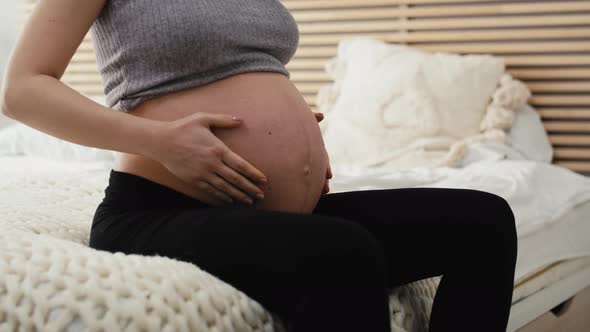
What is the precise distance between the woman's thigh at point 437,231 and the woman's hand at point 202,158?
194 millimetres

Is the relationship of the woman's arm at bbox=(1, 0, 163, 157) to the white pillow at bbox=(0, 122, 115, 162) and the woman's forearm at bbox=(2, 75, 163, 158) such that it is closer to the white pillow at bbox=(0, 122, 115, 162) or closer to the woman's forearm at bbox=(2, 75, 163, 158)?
the woman's forearm at bbox=(2, 75, 163, 158)

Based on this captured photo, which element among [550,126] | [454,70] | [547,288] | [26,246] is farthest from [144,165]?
[550,126]

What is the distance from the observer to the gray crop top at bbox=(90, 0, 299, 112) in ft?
3.18

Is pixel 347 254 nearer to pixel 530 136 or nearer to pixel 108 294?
pixel 108 294

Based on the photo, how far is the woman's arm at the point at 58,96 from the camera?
88 cm

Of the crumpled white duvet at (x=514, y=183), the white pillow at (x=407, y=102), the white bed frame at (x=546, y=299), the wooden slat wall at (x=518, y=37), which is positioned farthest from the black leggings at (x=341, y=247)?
the wooden slat wall at (x=518, y=37)

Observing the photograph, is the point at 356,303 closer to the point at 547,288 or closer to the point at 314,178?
the point at 314,178

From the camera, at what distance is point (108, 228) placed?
93cm

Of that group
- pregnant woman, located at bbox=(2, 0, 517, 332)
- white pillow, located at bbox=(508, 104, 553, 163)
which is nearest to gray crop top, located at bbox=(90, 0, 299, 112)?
pregnant woman, located at bbox=(2, 0, 517, 332)

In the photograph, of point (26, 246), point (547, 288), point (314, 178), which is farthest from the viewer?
point (547, 288)

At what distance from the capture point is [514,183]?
182cm

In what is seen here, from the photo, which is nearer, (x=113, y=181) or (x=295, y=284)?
(x=295, y=284)

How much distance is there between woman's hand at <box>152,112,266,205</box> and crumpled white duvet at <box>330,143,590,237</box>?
83 centimetres

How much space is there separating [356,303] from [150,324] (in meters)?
0.21
